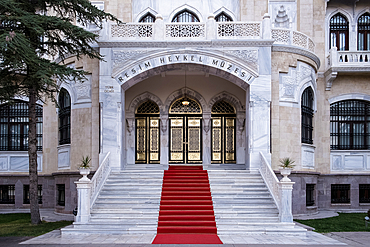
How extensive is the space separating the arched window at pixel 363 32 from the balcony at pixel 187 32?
677 cm

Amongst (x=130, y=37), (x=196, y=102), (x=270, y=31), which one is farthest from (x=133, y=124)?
(x=270, y=31)

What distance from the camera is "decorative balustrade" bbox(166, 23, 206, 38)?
54.3ft

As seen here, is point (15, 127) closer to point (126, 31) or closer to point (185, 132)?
point (126, 31)

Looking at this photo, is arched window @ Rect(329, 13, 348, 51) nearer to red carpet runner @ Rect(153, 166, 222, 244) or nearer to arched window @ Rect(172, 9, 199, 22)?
arched window @ Rect(172, 9, 199, 22)

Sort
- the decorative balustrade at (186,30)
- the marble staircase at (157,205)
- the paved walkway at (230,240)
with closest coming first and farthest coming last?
the paved walkway at (230,240) < the marble staircase at (157,205) < the decorative balustrade at (186,30)

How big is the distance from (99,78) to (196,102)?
5528mm

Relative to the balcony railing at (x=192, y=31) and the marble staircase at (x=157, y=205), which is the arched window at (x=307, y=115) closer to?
the balcony railing at (x=192, y=31)

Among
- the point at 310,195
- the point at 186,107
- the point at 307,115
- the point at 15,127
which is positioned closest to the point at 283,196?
the point at 310,195

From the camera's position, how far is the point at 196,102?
1988cm

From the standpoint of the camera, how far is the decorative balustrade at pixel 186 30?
54.3 ft

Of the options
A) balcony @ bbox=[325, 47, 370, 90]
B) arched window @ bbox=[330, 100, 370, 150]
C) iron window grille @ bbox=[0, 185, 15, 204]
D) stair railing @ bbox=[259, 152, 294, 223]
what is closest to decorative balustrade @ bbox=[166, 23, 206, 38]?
stair railing @ bbox=[259, 152, 294, 223]

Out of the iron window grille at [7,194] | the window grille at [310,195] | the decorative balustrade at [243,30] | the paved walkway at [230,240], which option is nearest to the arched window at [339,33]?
the decorative balustrade at [243,30]

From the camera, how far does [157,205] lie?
1339cm

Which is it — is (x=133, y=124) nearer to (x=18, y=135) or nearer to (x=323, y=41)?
(x=18, y=135)
